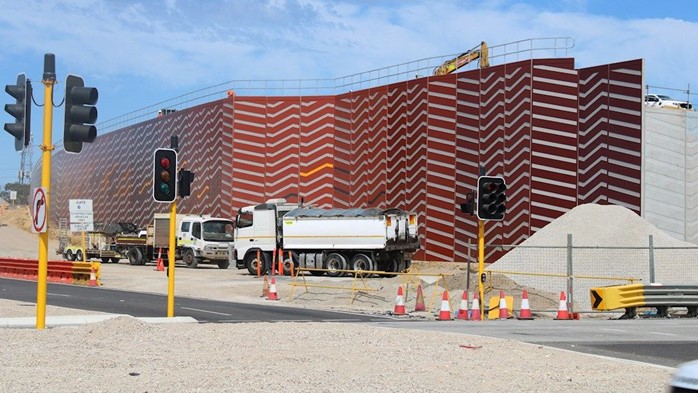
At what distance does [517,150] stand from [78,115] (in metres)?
35.9

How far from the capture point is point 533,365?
1245cm

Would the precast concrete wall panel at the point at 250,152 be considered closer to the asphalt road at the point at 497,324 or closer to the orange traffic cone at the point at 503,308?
the asphalt road at the point at 497,324

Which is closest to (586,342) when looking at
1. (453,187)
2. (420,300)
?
(420,300)

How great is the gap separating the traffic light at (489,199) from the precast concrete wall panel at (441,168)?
29108mm

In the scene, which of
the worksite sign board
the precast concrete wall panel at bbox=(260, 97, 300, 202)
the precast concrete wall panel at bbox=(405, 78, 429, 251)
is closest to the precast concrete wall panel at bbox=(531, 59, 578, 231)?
the precast concrete wall panel at bbox=(405, 78, 429, 251)

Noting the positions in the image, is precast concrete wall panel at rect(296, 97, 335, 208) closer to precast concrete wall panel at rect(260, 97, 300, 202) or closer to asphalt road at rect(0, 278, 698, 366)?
precast concrete wall panel at rect(260, 97, 300, 202)

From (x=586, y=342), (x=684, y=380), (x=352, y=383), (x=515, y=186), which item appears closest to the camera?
(x=684, y=380)

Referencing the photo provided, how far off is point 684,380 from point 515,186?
4275 cm

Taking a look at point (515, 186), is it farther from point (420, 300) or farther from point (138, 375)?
point (138, 375)

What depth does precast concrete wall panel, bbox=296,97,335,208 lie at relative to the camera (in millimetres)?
61625

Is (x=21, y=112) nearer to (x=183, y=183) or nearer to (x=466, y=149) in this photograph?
(x=183, y=183)

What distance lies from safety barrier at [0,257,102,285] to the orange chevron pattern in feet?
68.4

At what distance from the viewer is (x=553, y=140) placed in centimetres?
4716

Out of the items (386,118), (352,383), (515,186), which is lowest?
(352,383)
